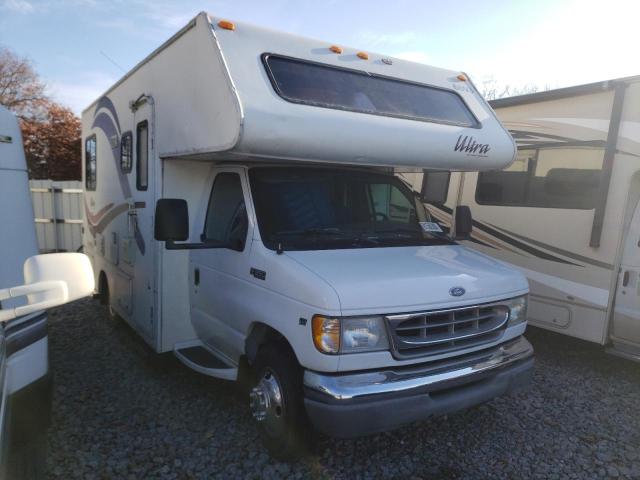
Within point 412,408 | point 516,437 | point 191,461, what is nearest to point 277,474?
point 191,461

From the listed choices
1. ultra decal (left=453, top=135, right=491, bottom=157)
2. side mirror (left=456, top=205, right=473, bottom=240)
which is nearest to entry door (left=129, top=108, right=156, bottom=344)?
ultra decal (left=453, top=135, right=491, bottom=157)

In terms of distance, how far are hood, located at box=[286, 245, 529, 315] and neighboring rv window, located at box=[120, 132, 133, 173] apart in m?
2.74

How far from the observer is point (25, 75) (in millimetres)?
21609

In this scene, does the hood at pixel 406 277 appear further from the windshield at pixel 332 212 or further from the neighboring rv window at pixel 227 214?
the neighboring rv window at pixel 227 214

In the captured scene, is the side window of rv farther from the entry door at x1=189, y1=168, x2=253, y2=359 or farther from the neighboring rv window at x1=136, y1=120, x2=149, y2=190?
the neighboring rv window at x1=136, y1=120, x2=149, y2=190

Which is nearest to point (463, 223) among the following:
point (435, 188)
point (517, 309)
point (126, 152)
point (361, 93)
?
point (517, 309)

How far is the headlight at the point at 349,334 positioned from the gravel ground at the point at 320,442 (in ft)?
3.11

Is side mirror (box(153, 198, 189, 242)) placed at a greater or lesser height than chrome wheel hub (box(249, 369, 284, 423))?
greater

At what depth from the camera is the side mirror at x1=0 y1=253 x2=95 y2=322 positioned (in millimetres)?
1794

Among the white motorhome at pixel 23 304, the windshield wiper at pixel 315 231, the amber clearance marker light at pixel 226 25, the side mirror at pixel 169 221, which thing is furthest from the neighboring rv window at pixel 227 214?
the white motorhome at pixel 23 304

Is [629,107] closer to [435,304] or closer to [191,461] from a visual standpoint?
[435,304]

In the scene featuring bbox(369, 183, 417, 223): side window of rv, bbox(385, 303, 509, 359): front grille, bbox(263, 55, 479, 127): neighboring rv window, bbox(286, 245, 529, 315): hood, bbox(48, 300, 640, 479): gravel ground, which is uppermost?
bbox(263, 55, 479, 127): neighboring rv window

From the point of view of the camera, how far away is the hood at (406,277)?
9.65 feet

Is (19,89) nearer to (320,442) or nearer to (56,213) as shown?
(56,213)
